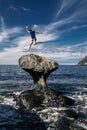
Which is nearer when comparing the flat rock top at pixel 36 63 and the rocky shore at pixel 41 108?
the rocky shore at pixel 41 108

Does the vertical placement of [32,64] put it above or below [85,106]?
above

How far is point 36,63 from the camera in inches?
1198

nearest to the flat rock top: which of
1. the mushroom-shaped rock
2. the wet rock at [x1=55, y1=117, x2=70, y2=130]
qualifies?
the mushroom-shaped rock

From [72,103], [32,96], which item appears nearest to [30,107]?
[32,96]

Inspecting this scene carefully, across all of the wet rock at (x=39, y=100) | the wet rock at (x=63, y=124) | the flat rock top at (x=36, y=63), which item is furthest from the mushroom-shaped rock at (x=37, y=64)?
the wet rock at (x=63, y=124)

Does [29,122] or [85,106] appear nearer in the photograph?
[29,122]

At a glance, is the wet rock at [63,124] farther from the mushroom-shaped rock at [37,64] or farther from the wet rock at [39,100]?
the mushroom-shaped rock at [37,64]

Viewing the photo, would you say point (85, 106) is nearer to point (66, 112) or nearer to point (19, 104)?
point (66, 112)

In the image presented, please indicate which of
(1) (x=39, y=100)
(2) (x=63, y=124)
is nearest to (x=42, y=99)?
(1) (x=39, y=100)

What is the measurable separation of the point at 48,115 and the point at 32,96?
16.2 feet

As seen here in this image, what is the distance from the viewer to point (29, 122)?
2170 cm

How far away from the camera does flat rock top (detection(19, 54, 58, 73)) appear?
30.5 m

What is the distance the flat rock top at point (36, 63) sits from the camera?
100.0ft

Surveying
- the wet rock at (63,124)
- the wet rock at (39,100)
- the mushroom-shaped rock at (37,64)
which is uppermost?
the mushroom-shaped rock at (37,64)
